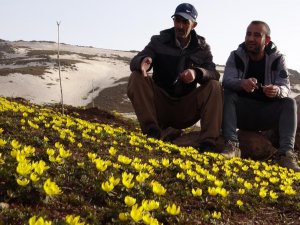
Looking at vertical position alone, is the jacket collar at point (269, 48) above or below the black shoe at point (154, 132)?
above

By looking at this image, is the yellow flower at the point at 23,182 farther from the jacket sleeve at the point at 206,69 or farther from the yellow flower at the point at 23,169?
the jacket sleeve at the point at 206,69

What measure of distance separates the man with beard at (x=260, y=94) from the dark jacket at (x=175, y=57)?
1.99 feet

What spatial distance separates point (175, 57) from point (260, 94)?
2.04m

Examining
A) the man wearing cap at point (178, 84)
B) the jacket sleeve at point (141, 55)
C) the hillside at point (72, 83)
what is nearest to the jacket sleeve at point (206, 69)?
the man wearing cap at point (178, 84)

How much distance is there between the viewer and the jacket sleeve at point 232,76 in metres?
7.97

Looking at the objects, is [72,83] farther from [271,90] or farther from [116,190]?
[116,190]

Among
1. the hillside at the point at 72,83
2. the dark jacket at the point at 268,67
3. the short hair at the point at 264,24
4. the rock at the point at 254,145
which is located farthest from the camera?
the hillside at the point at 72,83

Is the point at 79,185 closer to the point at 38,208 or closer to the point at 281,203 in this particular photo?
the point at 38,208

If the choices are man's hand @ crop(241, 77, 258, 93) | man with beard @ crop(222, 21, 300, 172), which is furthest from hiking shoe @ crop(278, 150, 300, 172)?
man's hand @ crop(241, 77, 258, 93)

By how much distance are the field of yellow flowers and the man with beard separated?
1399 mm

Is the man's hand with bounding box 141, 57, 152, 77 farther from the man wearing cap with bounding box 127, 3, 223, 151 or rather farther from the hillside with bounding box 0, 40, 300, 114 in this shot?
the hillside with bounding box 0, 40, 300, 114

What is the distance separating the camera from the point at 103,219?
3164 millimetres

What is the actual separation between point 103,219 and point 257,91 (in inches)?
241

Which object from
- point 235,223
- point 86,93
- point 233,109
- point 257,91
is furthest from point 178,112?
point 86,93
